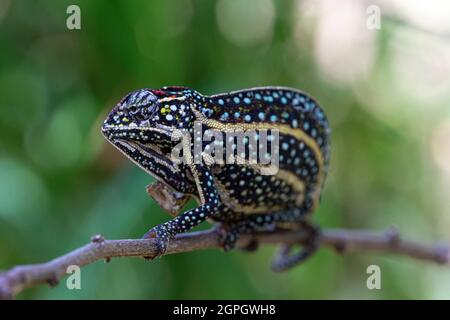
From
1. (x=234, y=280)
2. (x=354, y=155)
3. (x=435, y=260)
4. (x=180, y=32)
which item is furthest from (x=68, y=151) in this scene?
(x=435, y=260)

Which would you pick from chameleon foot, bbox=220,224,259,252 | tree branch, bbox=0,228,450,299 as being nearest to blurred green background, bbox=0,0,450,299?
tree branch, bbox=0,228,450,299

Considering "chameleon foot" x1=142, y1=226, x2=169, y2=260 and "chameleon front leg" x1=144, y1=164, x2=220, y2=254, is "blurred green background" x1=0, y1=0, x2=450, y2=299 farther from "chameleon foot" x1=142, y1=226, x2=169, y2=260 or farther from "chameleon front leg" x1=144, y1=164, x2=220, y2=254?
"chameleon foot" x1=142, y1=226, x2=169, y2=260

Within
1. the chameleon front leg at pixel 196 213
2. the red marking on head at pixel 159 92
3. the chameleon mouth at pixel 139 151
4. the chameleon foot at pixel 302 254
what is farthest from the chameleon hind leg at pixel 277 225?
the red marking on head at pixel 159 92

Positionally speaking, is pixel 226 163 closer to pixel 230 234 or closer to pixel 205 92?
pixel 230 234

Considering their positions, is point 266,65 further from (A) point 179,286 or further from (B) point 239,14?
(A) point 179,286

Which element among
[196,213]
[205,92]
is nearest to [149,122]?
[196,213]
